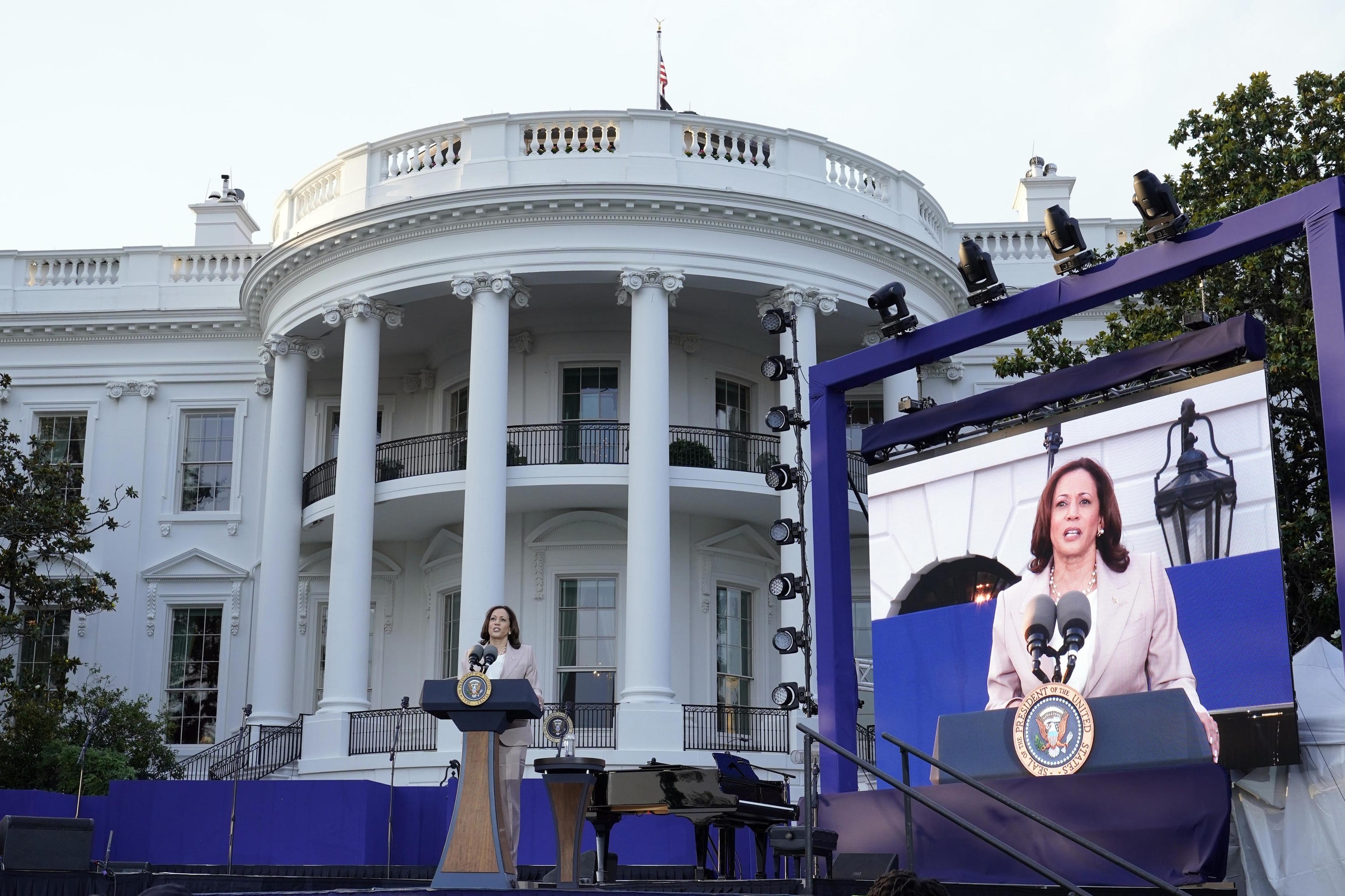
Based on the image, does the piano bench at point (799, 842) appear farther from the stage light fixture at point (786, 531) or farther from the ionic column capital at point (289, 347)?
the ionic column capital at point (289, 347)

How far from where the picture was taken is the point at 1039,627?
1216 centimetres

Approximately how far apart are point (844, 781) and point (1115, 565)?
2901mm

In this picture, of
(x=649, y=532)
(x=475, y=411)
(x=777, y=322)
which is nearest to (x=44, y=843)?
(x=777, y=322)

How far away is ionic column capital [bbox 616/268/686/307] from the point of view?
22875 mm

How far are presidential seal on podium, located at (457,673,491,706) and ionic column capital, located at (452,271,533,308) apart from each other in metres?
14.3

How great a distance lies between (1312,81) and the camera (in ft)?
61.8

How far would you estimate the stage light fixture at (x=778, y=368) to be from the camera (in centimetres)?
1725

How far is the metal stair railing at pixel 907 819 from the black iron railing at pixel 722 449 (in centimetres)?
1321

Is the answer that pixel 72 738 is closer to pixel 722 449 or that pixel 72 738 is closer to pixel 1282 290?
pixel 722 449

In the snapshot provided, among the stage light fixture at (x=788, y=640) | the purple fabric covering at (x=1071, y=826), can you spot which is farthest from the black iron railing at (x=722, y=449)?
the purple fabric covering at (x=1071, y=826)

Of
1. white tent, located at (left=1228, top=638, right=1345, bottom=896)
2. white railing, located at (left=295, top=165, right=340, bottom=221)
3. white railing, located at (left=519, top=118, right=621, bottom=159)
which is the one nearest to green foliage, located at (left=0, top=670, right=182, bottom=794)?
white railing, located at (left=295, top=165, right=340, bottom=221)

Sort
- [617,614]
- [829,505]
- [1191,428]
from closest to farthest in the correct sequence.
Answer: [1191,428] < [829,505] < [617,614]

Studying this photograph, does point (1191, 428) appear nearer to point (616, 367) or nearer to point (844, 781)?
point (844, 781)

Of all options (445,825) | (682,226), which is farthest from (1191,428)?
(682,226)
